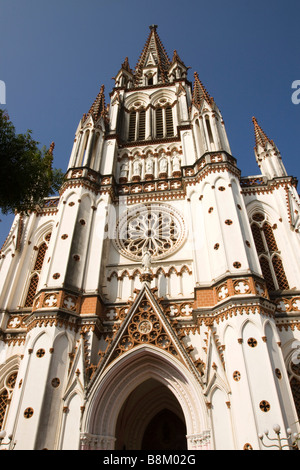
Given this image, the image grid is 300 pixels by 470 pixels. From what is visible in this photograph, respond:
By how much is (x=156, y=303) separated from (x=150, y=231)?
187 inches

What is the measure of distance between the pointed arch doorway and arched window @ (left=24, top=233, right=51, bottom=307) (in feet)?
19.1

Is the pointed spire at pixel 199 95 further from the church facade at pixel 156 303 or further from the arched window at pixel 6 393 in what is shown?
the arched window at pixel 6 393

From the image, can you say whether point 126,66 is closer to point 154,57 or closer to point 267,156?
point 154,57

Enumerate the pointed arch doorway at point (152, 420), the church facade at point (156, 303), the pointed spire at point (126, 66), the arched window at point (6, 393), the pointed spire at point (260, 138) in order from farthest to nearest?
the pointed spire at point (126, 66), the pointed spire at point (260, 138), the pointed arch doorway at point (152, 420), the arched window at point (6, 393), the church facade at point (156, 303)

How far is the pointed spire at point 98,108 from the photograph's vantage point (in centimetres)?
2219

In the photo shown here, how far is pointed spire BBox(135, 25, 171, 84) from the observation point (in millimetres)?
31344

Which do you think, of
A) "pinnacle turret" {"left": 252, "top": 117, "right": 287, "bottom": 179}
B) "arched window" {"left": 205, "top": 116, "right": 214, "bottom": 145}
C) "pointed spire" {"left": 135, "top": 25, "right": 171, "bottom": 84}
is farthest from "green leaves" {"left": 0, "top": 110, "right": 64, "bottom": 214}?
"pointed spire" {"left": 135, "top": 25, "right": 171, "bottom": 84}

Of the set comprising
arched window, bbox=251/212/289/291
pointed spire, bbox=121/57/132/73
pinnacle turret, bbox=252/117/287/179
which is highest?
pointed spire, bbox=121/57/132/73

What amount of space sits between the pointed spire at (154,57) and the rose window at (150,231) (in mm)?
16046

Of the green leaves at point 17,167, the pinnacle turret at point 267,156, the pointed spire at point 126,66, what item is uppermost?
the pointed spire at point 126,66

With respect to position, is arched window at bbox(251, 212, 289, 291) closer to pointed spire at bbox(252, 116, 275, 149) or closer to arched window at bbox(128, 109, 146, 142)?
pointed spire at bbox(252, 116, 275, 149)

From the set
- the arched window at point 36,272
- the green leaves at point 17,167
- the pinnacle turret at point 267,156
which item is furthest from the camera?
the pinnacle turret at point 267,156

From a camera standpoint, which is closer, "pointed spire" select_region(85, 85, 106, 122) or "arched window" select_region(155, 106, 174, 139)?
"pointed spire" select_region(85, 85, 106, 122)

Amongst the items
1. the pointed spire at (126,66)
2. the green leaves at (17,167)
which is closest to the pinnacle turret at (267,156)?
the green leaves at (17,167)
